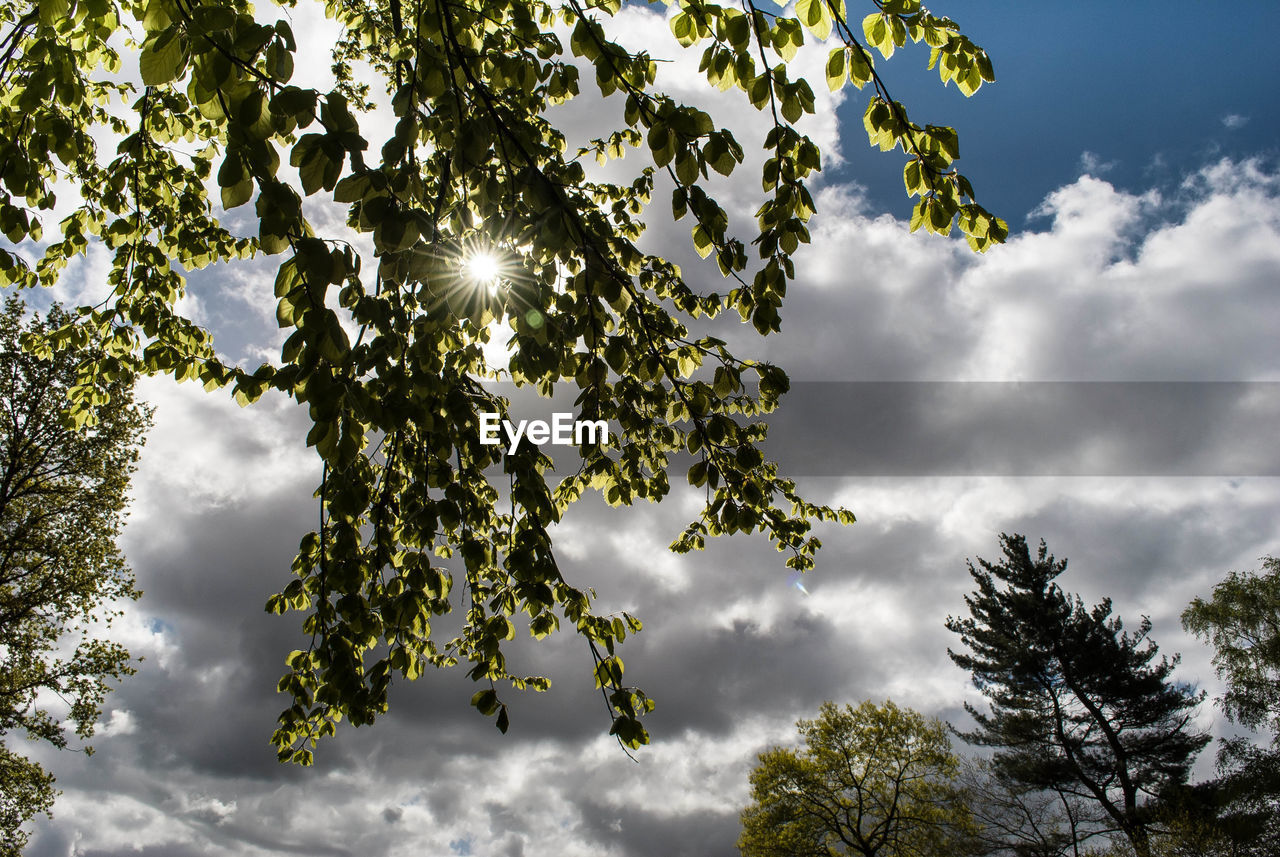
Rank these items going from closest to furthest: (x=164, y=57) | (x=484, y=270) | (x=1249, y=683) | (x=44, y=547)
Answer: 1. (x=164, y=57)
2. (x=484, y=270)
3. (x=44, y=547)
4. (x=1249, y=683)

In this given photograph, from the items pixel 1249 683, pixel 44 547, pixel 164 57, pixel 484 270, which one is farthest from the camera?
pixel 1249 683

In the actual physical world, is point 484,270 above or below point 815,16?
below

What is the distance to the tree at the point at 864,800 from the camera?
26.0 m

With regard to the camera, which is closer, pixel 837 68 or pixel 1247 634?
pixel 837 68

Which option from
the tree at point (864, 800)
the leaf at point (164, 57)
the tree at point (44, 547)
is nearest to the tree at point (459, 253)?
the leaf at point (164, 57)

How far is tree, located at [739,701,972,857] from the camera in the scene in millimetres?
26000

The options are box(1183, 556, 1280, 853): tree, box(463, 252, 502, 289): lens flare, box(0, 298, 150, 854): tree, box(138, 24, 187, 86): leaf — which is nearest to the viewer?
box(138, 24, 187, 86): leaf

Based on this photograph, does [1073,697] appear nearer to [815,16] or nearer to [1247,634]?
[1247,634]

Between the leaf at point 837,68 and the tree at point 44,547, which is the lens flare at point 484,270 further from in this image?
the tree at point 44,547

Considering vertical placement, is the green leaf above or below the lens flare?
above

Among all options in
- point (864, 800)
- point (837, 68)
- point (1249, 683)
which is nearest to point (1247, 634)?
point (1249, 683)

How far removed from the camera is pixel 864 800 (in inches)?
1046

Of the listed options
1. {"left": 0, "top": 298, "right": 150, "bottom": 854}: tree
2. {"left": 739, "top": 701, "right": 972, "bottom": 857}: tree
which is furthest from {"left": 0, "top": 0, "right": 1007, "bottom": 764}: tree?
{"left": 739, "top": 701, "right": 972, "bottom": 857}: tree

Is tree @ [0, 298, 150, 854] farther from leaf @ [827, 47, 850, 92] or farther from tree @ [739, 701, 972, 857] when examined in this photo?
tree @ [739, 701, 972, 857]
